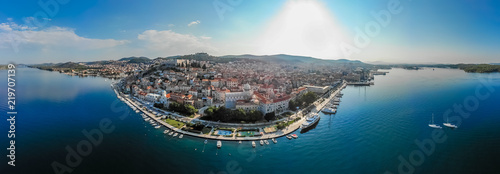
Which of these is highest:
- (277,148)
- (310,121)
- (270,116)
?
(270,116)

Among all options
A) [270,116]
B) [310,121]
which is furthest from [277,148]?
[310,121]

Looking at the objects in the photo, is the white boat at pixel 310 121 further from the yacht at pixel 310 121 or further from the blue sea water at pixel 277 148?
the blue sea water at pixel 277 148

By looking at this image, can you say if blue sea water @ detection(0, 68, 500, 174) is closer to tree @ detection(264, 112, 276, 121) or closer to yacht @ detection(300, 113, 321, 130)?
yacht @ detection(300, 113, 321, 130)

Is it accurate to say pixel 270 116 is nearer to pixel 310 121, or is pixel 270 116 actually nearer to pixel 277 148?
pixel 310 121

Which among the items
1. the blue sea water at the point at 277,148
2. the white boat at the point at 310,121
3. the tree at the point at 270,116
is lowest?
the blue sea water at the point at 277,148

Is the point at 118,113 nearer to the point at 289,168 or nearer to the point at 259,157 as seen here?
the point at 259,157

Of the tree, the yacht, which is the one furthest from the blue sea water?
the tree

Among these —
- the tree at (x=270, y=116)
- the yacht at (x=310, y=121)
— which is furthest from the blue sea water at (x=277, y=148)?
the tree at (x=270, y=116)

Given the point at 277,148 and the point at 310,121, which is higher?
the point at 310,121

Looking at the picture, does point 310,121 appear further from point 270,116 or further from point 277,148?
point 277,148

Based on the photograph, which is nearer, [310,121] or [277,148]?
[277,148]

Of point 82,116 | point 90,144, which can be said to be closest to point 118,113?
point 82,116

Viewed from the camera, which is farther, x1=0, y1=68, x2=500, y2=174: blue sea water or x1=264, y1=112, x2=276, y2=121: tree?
x1=264, y1=112, x2=276, y2=121: tree
